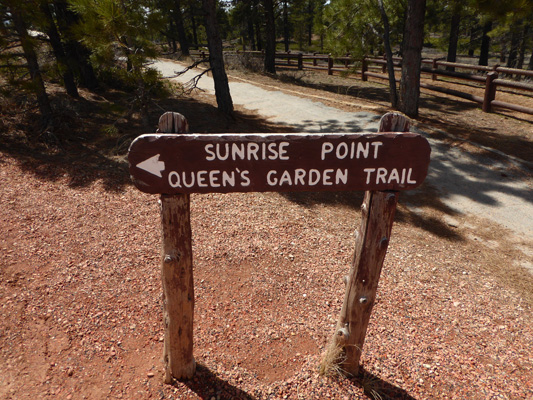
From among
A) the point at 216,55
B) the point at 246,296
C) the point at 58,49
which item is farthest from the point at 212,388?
the point at 58,49

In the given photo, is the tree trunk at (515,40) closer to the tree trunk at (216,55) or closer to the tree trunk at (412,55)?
the tree trunk at (412,55)

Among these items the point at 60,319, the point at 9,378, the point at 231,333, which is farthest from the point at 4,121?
the point at 231,333

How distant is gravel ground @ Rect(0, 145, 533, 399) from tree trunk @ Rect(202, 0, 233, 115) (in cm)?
456

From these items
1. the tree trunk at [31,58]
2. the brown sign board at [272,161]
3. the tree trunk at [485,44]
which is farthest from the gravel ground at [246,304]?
the tree trunk at [485,44]

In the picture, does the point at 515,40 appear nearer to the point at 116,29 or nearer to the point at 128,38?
the point at 128,38

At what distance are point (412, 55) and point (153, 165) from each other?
374 inches

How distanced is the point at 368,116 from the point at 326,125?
161 cm

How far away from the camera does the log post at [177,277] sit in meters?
2.36

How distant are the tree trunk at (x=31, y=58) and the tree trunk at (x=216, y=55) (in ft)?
12.6

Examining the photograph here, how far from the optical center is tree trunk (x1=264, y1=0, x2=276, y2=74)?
15781mm

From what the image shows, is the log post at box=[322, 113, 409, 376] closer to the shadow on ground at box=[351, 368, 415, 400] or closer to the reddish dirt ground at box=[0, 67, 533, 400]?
the shadow on ground at box=[351, 368, 415, 400]

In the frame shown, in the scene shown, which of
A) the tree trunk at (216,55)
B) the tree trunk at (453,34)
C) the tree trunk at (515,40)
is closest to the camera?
the tree trunk at (216,55)

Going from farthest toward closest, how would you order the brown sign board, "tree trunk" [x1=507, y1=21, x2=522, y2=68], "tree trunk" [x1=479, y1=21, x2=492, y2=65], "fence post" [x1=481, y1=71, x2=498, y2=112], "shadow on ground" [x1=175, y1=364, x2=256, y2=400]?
"tree trunk" [x1=479, y1=21, x2=492, y2=65]
"tree trunk" [x1=507, y1=21, x2=522, y2=68]
"fence post" [x1=481, y1=71, x2=498, y2=112]
"shadow on ground" [x1=175, y1=364, x2=256, y2=400]
the brown sign board

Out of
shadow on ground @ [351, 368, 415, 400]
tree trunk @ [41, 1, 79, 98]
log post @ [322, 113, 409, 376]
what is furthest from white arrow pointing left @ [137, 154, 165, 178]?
tree trunk @ [41, 1, 79, 98]
